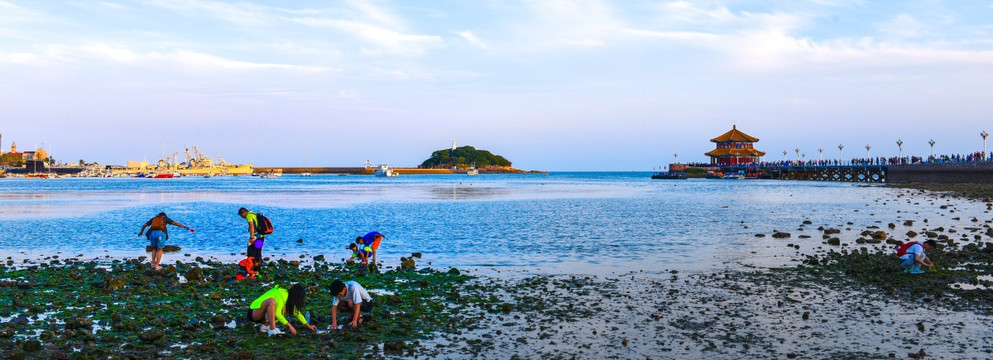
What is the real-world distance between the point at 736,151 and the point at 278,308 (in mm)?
170100

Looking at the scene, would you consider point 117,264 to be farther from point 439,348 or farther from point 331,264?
point 439,348

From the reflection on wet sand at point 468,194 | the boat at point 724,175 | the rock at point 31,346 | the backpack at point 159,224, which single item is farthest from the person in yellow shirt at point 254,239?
the boat at point 724,175

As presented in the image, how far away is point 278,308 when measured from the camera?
1232cm

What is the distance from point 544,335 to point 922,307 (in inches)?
313

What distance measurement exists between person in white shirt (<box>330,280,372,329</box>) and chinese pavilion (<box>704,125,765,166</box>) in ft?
551

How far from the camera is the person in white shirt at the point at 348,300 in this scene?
12375 millimetres

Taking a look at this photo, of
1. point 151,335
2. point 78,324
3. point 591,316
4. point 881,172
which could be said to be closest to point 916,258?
point 591,316

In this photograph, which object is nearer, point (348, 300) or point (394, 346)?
point (394, 346)

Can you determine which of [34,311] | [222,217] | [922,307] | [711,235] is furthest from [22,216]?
[922,307]

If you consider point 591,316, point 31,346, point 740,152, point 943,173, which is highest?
point 740,152

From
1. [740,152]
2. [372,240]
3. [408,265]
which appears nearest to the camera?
[372,240]

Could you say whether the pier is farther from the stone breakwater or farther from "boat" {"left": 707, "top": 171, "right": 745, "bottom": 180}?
"boat" {"left": 707, "top": 171, "right": 745, "bottom": 180}

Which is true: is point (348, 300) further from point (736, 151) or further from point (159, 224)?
point (736, 151)

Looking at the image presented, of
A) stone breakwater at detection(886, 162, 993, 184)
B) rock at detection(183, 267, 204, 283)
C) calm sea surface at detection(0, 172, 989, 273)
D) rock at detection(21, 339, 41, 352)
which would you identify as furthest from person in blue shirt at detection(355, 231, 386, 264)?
stone breakwater at detection(886, 162, 993, 184)
